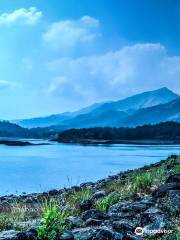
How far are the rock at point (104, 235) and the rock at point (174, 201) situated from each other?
262cm

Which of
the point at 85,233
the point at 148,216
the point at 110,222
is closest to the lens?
the point at 85,233

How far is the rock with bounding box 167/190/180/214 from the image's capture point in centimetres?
1216

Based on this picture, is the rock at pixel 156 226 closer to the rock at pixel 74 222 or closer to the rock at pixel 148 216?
the rock at pixel 148 216

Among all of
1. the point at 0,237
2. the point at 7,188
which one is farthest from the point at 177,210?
the point at 7,188

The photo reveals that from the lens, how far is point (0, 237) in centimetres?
960

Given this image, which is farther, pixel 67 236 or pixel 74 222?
pixel 74 222

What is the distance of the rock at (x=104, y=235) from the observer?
978 centimetres

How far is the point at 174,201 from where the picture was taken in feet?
41.8

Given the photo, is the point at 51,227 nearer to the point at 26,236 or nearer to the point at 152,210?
the point at 26,236

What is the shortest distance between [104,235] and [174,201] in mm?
3395

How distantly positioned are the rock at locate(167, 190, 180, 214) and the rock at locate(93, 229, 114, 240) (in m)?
2.62

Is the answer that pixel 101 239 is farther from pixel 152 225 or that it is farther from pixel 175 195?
pixel 175 195

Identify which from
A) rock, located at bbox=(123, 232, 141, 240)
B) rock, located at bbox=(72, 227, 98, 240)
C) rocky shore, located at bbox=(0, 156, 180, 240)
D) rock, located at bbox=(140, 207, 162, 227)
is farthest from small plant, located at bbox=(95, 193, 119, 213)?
rock, located at bbox=(123, 232, 141, 240)

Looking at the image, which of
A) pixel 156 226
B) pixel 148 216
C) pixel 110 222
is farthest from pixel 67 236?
pixel 148 216
